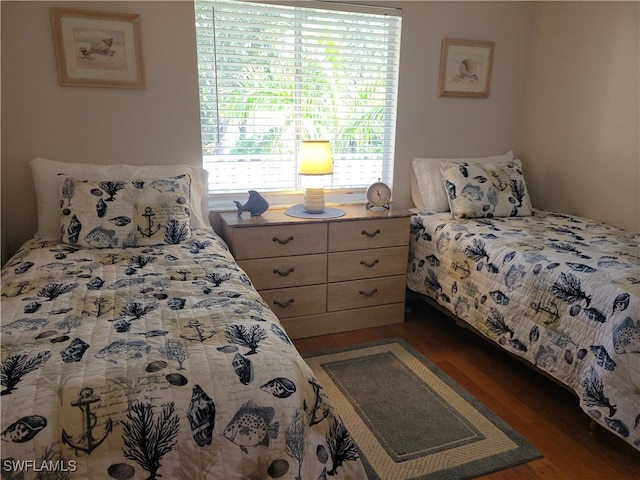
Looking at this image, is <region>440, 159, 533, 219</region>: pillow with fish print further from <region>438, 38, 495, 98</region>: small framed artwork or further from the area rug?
the area rug

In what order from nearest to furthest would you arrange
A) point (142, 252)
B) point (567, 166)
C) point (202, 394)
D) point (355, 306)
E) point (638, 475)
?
point (202, 394) < point (638, 475) < point (142, 252) < point (355, 306) < point (567, 166)

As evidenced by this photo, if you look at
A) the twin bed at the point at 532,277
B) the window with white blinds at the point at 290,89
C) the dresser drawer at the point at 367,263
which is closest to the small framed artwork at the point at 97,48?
the window with white blinds at the point at 290,89

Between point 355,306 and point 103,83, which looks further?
point 355,306

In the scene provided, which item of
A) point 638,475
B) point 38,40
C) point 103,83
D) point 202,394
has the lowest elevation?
point 638,475

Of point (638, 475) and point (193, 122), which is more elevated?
point (193, 122)

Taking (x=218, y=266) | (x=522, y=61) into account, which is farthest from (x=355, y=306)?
(x=522, y=61)

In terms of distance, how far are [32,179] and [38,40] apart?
2.25 feet

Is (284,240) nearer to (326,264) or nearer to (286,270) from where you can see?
(286,270)

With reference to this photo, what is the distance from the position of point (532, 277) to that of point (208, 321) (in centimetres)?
147

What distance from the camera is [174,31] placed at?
2383 millimetres

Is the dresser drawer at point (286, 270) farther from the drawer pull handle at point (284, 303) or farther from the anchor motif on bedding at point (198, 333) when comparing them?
the anchor motif on bedding at point (198, 333)

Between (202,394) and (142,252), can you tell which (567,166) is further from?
(202,394)

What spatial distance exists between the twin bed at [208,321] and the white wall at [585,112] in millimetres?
244

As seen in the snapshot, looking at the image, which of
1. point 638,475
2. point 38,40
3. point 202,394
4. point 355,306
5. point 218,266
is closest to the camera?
point 202,394
